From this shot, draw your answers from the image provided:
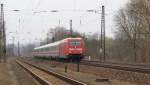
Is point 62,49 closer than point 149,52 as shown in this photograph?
Yes

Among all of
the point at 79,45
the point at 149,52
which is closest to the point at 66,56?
the point at 79,45

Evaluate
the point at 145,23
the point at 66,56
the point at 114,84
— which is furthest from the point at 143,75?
the point at 145,23

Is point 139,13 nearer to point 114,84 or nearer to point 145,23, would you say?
point 145,23

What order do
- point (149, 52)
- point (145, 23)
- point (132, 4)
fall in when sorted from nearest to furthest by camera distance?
point (149, 52)
point (145, 23)
point (132, 4)

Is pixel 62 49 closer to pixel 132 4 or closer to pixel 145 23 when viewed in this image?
pixel 145 23

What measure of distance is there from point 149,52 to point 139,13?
39.7 ft

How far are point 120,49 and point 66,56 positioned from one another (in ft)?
115

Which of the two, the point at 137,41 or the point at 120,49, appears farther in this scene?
the point at 120,49

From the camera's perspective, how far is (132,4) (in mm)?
82438

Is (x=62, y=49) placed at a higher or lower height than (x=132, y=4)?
lower

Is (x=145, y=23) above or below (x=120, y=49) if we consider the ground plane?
above

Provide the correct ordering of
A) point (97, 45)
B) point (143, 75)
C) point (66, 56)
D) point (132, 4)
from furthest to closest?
point (97, 45) < point (132, 4) < point (66, 56) < point (143, 75)

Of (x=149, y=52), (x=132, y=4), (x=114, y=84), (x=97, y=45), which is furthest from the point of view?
(x=97, y=45)

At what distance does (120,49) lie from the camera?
87.2 metres
